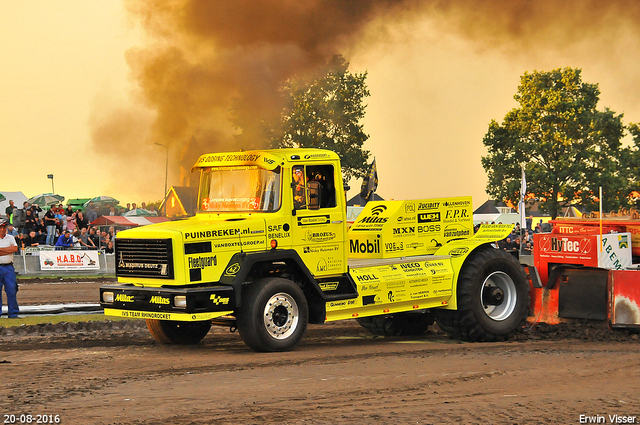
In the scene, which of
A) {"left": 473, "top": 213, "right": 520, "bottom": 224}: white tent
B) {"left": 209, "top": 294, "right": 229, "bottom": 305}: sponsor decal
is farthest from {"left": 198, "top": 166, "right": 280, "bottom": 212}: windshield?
{"left": 473, "top": 213, "right": 520, "bottom": 224}: white tent

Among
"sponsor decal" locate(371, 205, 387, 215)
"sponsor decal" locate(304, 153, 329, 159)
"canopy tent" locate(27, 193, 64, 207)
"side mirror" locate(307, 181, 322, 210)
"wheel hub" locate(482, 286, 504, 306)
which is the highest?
"sponsor decal" locate(304, 153, 329, 159)

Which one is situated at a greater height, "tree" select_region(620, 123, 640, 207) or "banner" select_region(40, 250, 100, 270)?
"tree" select_region(620, 123, 640, 207)

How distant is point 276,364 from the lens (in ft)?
31.3

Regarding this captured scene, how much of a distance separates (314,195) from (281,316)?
5.62 ft

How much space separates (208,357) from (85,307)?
6.94 metres

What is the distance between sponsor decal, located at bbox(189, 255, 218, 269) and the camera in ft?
32.9

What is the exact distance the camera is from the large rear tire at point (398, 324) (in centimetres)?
1308

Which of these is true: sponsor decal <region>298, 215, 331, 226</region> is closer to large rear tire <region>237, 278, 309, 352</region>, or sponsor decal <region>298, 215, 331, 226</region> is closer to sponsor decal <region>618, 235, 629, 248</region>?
large rear tire <region>237, 278, 309, 352</region>

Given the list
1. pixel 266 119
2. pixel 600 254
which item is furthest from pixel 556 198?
pixel 600 254

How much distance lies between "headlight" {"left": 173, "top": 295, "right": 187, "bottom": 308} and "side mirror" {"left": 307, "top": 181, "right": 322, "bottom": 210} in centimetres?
218

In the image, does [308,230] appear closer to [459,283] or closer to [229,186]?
[229,186]

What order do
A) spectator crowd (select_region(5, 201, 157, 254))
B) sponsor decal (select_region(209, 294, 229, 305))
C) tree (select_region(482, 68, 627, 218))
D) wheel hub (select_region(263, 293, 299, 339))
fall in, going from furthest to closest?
tree (select_region(482, 68, 627, 218)) < spectator crowd (select_region(5, 201, 157, 254)) < wheel hub (select_region(263, 293, 299, 339)) < sponsor decal (select_region(209, 294, 229, 305))

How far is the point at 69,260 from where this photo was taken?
83.9 feet

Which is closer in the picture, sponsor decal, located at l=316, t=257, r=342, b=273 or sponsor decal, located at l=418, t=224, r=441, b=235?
sponsor decal, located at l=316, t=257, r=342, b=273
